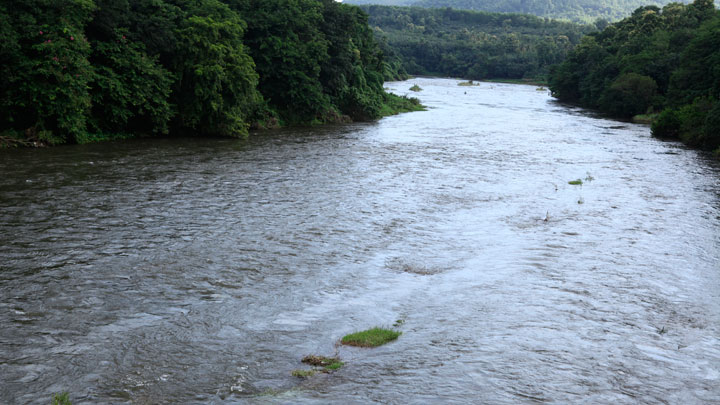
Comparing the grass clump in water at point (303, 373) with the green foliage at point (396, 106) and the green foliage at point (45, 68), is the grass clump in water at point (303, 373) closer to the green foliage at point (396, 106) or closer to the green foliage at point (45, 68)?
the green foliage at point (45, 68)

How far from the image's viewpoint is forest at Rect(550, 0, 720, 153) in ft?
174

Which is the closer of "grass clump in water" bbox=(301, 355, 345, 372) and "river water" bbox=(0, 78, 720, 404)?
"river water" bbox=(0, 78, 720, 404)

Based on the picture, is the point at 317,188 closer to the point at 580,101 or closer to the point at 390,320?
the point at 390,320

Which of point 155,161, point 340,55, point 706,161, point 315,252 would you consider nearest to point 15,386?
point 315,252

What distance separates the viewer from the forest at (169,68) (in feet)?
115

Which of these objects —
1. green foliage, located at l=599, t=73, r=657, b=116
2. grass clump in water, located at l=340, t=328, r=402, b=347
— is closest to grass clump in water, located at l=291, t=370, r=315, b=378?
grass clump in water, located at l=340, t=328, r=402, b=347

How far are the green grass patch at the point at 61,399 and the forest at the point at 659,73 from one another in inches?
1910

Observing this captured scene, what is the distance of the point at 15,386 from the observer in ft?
35.9

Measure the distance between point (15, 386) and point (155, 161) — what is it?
25.7 m

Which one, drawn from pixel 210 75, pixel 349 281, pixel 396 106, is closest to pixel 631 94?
pixel 396 106

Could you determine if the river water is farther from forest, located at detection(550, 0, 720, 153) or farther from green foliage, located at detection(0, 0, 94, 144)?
forest, located at detection(550, 0, 720, 153)

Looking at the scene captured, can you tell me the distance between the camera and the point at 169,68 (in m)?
44.5

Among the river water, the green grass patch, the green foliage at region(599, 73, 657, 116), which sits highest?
the green foliage at region(599, 73, 657, 116)

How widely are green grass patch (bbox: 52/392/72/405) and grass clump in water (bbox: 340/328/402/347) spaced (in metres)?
5.69
